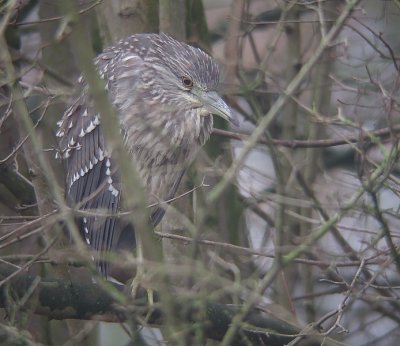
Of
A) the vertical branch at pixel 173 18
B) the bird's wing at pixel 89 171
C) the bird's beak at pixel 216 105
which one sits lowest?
the bird's wing at pixel 89 171

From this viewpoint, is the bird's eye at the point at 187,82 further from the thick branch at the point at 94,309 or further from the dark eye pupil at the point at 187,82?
the thick branch at the point at 94,309

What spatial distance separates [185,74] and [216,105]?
0.37 metres

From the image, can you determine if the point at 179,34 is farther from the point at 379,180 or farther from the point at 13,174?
the point at 379,180

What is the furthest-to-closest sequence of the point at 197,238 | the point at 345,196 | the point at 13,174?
the point at 345,196, the point at 13,174, the point at 197,238

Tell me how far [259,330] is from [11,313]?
1.00 metres

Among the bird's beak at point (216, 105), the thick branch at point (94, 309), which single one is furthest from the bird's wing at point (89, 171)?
the thick branch at point (94, 309)

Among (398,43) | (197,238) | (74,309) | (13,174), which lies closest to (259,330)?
(74,309)

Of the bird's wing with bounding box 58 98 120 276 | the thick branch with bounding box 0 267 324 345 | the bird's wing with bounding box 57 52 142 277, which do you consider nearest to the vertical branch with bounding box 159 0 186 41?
the bird's wing with bounding box 57 52 142 277

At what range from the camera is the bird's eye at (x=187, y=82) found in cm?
536

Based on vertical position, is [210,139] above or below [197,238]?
below

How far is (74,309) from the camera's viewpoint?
420 centimetres

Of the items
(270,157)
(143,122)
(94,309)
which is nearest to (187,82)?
(143,122)

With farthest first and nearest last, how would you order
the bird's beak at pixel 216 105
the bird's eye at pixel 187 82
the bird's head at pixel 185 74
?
the bird's eye at pixel 187 82, the bird's head at pixel 185 74, the bird's beak at pixel 216 105

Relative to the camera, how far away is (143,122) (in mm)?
5285
